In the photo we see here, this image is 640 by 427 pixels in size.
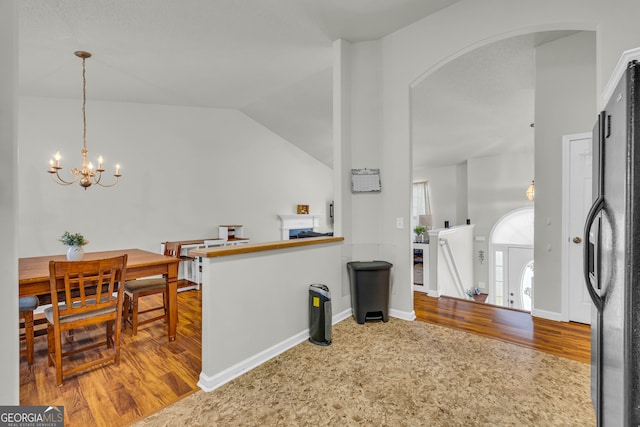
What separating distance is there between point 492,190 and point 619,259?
696 cm

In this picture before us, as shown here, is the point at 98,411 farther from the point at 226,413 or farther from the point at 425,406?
the point at 425,406

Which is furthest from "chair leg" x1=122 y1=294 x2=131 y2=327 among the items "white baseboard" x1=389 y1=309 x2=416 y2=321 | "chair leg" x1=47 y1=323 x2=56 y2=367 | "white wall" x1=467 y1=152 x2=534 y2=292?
"white wall" x1=467 y1=152 x2=534 y2=292

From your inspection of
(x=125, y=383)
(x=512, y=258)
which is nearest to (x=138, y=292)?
(x=125, y=383)

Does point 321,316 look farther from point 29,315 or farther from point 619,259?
point 29,315

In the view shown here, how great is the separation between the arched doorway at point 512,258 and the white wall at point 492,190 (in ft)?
0.48

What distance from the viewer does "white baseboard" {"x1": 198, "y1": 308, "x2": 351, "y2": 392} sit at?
204cm

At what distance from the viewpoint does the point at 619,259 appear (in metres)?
1.02

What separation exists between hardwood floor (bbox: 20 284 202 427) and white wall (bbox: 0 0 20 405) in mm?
1175

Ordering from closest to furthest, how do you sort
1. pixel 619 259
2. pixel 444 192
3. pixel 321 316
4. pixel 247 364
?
pixel 619 259 → pixel 247 364 → pixel 321 316 → pixel 444 192

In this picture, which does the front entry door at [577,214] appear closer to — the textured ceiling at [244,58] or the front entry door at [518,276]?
the textured ceiling at [244,58]

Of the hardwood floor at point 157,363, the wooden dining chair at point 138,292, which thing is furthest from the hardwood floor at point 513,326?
the wooden dining chair at point 138,292

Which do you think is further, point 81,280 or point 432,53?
point 432,53

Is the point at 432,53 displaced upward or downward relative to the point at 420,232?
upward

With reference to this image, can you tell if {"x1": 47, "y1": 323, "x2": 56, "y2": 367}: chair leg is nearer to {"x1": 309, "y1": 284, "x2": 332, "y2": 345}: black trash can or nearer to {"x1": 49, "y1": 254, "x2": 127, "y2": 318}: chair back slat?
{"x1": 49, "y1": 254, "x2": 127, "y2": 318}: chair back slat
